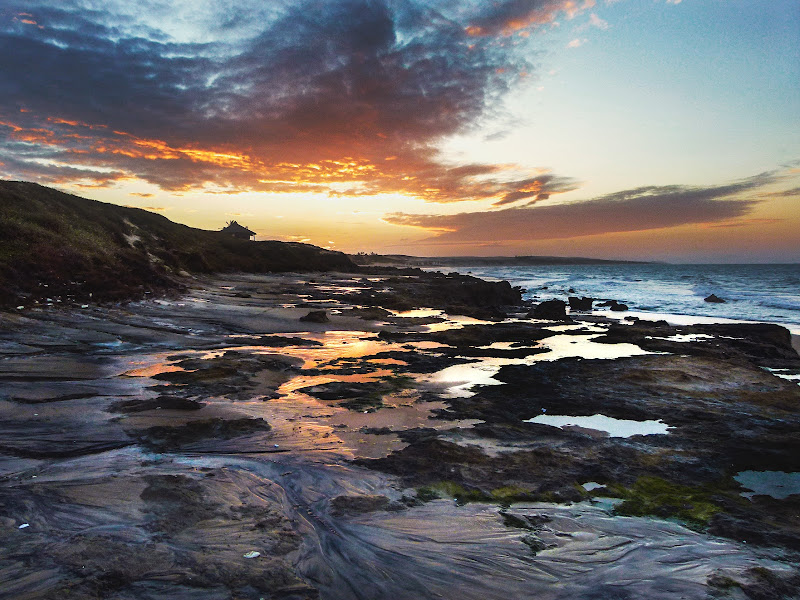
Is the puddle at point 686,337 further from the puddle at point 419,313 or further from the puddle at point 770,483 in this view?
the puddle at point 770,483

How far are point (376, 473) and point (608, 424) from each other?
16.3 feet

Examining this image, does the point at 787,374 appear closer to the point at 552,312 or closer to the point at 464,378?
the point at 464,378

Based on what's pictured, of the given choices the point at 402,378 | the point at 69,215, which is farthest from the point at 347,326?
the point at 69,215

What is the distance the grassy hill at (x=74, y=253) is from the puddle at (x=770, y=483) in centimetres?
1857

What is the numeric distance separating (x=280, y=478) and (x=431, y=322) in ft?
53.5

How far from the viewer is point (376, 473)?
5.96m

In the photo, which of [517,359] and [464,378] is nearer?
[464,378]

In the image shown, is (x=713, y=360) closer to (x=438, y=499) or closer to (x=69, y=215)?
(x=438, y=499)

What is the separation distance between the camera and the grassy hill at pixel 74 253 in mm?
16250

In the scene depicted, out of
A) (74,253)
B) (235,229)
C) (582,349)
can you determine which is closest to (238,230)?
(235,229)

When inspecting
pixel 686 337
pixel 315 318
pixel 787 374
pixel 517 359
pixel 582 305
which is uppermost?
pixel 315 318

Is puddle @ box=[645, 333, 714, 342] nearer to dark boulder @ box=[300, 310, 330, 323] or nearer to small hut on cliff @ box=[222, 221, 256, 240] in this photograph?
dark boulder @ box=[300, 310, 330, 323]

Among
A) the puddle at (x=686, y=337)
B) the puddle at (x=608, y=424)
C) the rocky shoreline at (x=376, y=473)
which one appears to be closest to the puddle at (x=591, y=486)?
the rocky shoreline at (x=376, y=473)

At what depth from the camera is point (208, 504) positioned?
475cm
